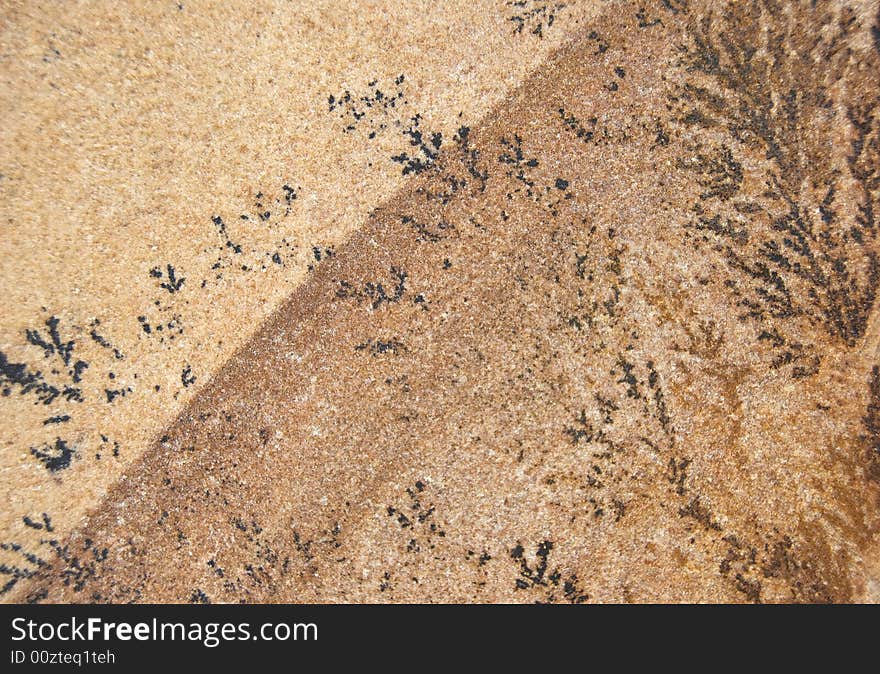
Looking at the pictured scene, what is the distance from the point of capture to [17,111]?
6.88ft

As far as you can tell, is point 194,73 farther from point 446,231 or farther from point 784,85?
point 784,85

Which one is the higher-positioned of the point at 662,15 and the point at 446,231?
the point at 662,15

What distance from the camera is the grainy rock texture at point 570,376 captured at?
2172 millimetres

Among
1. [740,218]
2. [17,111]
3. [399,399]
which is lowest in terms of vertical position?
[399,399]

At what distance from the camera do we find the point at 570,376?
2.20m

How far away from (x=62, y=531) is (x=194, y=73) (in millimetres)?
2054

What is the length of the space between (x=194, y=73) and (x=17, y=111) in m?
0.72

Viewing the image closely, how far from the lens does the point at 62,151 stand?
83.8 inches

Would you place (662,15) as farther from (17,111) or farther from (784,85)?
(17,111)

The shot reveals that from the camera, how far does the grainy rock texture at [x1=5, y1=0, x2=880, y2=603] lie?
2.17m
